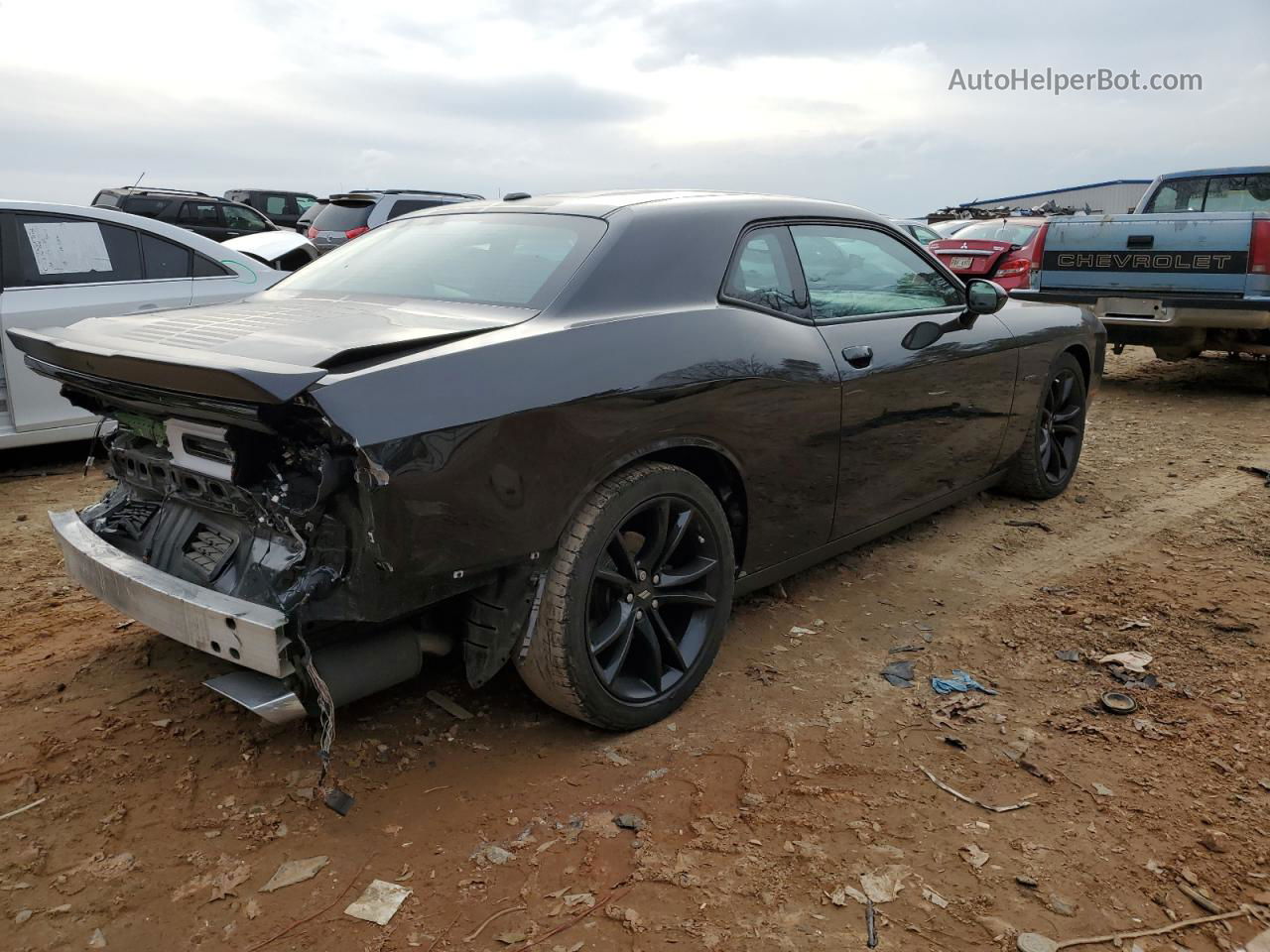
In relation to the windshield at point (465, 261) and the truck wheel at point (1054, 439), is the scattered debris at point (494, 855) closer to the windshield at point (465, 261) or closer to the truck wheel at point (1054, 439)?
the windshield at point (465, 261)

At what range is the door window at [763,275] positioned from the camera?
10.7 feet

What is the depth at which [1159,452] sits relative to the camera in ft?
21.5

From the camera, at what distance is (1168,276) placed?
7855mm

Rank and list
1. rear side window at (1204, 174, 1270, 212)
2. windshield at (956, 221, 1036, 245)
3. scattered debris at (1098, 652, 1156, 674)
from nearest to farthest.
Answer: scattered debris at (1098, 652, 1156, 674)
rear side window at (1204, 174, 1270, 212)
windshield at (956, 221, 1036, 245)

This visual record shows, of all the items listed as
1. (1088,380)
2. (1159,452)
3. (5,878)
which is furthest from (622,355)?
(1159,452)

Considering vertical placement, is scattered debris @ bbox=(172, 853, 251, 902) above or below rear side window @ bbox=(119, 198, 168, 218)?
below

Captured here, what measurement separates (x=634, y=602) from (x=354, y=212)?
1111 centimetres

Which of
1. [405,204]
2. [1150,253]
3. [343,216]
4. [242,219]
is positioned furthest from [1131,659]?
[242,219]

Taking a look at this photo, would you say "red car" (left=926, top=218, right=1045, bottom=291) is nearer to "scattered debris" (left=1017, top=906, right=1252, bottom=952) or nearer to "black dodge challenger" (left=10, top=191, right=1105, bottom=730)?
"black dodge challenger" (left=10, top=191, right=1105, bottom=730)

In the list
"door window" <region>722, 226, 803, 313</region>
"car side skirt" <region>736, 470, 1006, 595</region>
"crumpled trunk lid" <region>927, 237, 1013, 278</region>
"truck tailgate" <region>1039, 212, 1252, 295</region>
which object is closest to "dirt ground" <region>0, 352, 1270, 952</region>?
"car side skirt" <region>736, 470, 1006, 595</region>

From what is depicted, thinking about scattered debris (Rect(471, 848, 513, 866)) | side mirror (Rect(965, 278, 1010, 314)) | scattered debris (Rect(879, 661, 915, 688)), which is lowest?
scattered debris (Rect(471, 848, 513, 866))

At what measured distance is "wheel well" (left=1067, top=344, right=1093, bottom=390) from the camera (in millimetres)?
5234

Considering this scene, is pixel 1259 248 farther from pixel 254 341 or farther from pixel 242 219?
pixel 242 219

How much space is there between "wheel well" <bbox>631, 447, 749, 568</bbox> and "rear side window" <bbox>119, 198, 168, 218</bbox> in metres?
14.2
